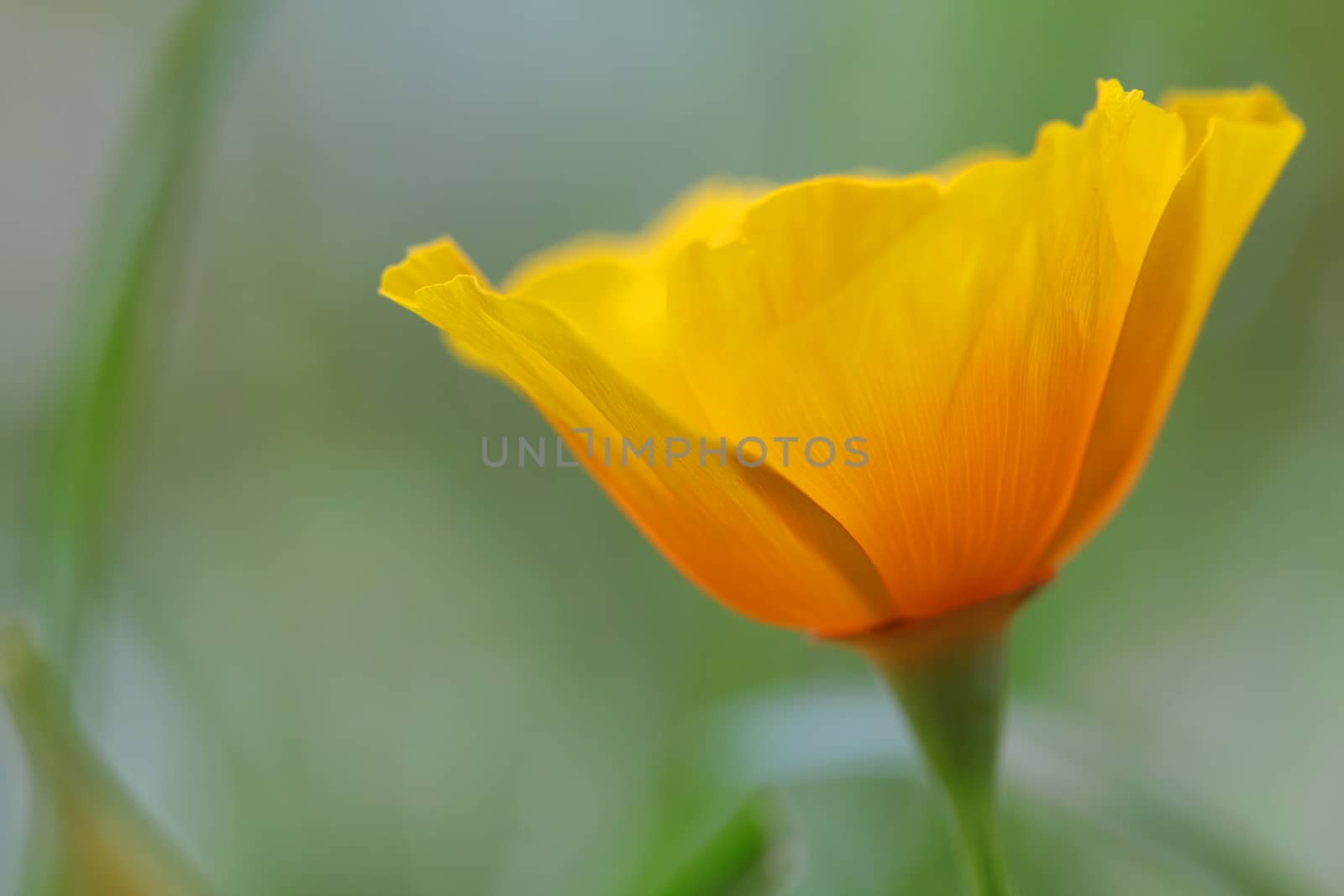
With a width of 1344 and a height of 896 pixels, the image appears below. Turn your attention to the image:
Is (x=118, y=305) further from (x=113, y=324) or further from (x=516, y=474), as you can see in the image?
(x=516, y=474)

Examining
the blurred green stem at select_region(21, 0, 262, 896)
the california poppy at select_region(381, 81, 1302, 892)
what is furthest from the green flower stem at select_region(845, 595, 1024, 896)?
the blurred green stem at select_region(21, 0, 262, 896)

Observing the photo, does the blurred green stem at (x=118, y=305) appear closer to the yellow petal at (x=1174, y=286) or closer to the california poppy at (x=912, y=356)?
the california poppy at (x=912, y=356)

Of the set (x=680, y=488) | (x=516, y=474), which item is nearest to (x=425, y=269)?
(x=680, y=488)

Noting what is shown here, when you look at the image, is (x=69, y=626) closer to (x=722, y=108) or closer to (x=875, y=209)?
(x=875, y=209)

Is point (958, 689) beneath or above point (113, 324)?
beneath

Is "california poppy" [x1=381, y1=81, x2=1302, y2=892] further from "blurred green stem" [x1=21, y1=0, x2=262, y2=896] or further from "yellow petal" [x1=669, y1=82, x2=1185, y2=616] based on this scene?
"blurred green stem" [x1=21, y1=0, x2=262, y2=896]

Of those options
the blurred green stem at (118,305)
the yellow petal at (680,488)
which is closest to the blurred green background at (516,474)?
the blurred green stem at (118,305)

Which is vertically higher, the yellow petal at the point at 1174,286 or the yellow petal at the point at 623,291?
the yellow petal at the point at 623,291
